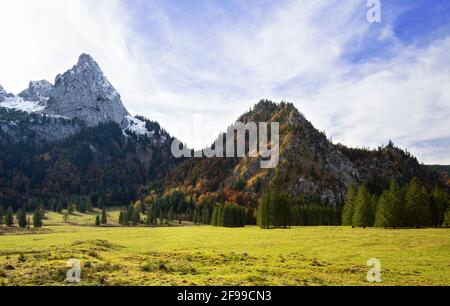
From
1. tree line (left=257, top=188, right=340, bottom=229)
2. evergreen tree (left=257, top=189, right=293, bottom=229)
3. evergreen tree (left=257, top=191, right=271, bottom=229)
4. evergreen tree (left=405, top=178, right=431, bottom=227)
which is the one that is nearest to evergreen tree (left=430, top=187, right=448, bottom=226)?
evergreen tree (left=405, top=178, right=431, bottom=227)

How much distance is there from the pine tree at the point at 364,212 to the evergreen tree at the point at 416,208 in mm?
12317

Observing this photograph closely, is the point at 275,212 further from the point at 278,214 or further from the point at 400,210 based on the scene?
the point at 400,210

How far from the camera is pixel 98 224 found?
170 m

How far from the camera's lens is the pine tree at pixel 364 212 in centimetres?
10944

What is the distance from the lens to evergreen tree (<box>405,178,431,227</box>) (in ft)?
327

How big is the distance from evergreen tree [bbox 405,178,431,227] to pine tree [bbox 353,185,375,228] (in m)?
12.3

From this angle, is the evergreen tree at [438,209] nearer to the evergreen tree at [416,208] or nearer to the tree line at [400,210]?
the tree line at [400,210]

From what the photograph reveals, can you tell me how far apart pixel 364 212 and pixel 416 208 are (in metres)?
→ 15.0

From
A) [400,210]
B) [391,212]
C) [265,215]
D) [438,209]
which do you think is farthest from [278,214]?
[438,209]

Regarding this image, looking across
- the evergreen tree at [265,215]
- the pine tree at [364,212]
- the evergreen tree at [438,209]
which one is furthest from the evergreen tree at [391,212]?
the evergreen tree at [265,215]

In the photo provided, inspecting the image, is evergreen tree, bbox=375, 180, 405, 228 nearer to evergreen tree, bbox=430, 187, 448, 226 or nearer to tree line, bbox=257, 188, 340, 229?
evergreen tree, bbox=430, 187, 448, 226
